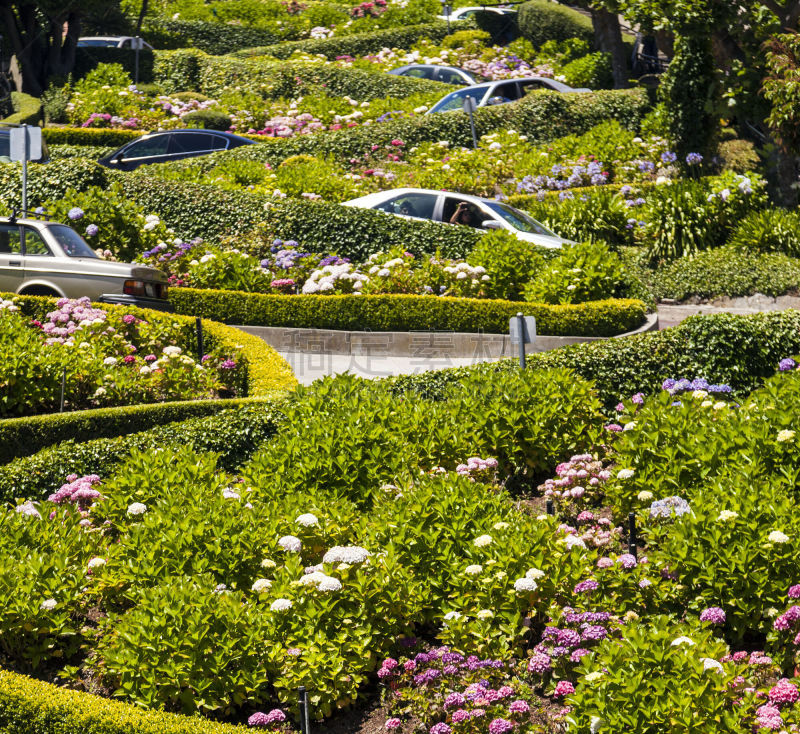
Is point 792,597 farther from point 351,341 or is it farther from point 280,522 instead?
point 351,341

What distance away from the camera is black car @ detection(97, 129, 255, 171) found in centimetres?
2350

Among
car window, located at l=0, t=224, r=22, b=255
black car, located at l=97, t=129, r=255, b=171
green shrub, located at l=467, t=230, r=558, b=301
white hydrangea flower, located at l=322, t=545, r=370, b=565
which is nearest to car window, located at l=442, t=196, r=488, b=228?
green shrub, located at l=467, t=230, r=558, b=301

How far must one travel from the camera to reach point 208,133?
24.5 metres

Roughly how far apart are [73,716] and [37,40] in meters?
30.4

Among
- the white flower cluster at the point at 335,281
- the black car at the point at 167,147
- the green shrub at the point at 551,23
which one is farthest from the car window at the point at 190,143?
the green shrub at the point at 551,23

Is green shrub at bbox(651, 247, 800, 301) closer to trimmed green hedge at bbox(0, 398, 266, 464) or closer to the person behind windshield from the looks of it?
the person behind windshield

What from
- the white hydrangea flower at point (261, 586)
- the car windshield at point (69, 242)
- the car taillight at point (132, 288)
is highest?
the white hydrangea flower at point (261, 586)

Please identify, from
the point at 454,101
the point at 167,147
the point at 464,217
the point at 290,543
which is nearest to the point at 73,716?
the point at 290,543

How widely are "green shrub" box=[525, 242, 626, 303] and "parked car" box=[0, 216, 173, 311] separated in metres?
4.88

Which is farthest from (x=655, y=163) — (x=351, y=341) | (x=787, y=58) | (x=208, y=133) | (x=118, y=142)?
(x=118, y=142)

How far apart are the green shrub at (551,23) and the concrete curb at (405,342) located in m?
26.7

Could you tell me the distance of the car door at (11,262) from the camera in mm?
14234

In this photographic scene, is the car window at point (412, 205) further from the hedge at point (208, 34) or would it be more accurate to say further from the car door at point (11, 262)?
the hedge at point (208, 34)

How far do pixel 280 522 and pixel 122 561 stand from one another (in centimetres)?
104
